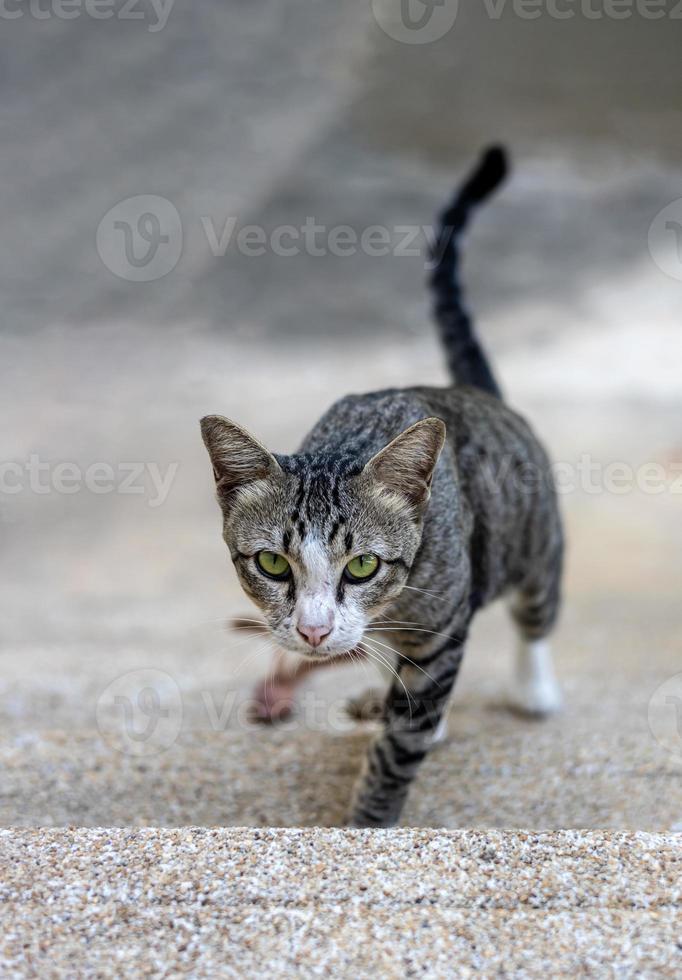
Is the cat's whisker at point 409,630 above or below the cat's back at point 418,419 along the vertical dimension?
below

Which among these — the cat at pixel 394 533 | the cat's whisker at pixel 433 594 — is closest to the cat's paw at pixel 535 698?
the cat at pixel 394 533

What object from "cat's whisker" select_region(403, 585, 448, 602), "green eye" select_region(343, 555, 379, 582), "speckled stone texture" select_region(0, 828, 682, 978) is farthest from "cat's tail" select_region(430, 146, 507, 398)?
"speckled stone texture" select_region(0, 828, 682, 978)

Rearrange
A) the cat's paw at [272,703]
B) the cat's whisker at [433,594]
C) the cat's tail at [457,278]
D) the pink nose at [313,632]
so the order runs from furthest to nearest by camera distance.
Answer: the cat's paw at [272,703], the cat's tail at [457,278], the cat's whisker at [433,594], the pink nose at [313,632]

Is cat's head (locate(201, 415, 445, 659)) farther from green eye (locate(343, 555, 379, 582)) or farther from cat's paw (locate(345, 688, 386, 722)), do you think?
cat's paw (locate(345, 688, 386, 722))

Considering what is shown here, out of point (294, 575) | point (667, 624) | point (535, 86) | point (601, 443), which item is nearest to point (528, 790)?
point (294, 575)

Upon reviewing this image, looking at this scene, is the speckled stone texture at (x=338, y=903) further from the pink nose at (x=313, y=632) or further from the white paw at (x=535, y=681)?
the white paw at (x=535, y=681)

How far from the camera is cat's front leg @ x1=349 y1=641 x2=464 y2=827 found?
5.06 ft

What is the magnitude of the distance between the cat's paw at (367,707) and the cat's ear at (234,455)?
3.06 feet

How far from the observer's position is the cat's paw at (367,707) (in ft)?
7.13

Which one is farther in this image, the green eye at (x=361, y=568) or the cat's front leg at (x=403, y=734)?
the cat's front leg at (x=403, y=734)

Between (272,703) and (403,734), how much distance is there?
911 mm

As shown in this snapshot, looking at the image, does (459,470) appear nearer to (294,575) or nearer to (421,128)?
(294,575)

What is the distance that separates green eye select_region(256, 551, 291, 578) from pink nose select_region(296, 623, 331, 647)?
0.33ft

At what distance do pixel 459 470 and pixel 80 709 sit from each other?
52.5 inches
